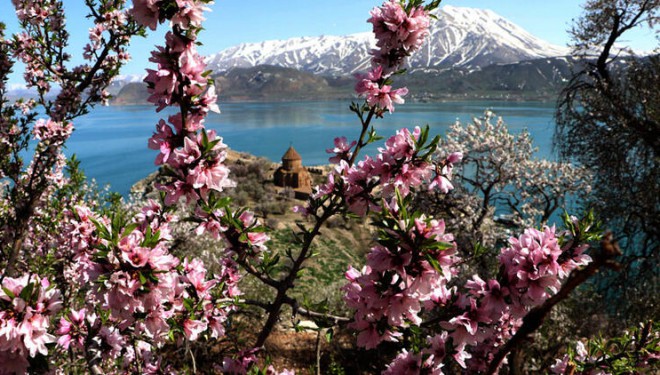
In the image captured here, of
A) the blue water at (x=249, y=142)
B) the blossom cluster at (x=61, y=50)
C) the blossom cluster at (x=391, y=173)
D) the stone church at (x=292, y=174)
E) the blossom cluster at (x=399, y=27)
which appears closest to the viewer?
the blossom cluster at (x=391, y=173)

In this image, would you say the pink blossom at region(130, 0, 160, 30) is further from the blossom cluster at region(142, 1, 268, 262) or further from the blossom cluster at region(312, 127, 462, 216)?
the blossom cluster at region(312, 127, 462, 216)

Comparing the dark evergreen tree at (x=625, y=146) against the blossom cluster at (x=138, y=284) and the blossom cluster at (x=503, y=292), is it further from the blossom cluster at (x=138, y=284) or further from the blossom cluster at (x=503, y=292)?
the blossom cluster at (x=138, y=284)

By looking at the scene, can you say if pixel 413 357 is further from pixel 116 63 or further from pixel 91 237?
pixel 116 63

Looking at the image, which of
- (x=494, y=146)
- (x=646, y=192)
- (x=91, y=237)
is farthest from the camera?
(x=494, y=146)

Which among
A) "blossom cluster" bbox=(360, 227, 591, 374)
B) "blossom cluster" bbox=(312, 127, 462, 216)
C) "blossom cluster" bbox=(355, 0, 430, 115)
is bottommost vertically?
"blossom cluster" bbox=(360, 227, 591, 374)

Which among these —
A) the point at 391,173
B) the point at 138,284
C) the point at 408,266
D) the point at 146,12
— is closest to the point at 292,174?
the point at 391,173

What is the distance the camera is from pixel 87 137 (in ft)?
391

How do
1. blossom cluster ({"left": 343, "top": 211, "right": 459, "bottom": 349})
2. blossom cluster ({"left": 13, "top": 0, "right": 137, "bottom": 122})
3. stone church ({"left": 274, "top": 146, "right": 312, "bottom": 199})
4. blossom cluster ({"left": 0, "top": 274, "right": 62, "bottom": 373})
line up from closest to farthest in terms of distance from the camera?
blossom cluster ({"left": 0, "top": 274, "right": 62, "bottom": 373})
blossom cluster ({"left": 343, "top": 211, "right": 459, "bottom": 349})
blossom cluster ({"left": 13, "top": 0, "right": 137, "bottom": 122})
stone church ({"left": 274, "top": 146, "right": 312, "bottom": 199})

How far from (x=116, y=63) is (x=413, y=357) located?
6.38 metres

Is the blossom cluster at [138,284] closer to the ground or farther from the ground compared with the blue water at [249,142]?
farther from the ground

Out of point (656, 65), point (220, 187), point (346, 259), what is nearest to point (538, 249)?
point (220, 187)

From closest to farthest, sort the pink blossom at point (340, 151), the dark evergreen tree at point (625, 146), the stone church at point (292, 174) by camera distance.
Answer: the pink blossom at point (340, 151)
the dark evergreen tree at point (625, 146)
the stone church at point (292, 174)

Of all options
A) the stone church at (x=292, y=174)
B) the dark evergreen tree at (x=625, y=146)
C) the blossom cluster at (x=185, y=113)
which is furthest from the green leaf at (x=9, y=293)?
the stone church at (x=292, y=174)

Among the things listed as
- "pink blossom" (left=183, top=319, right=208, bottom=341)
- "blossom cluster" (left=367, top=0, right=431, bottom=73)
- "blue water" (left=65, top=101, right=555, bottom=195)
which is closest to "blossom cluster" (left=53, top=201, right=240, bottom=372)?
"pink blossom" (left=183, top=319, right=208, bottom=341)
